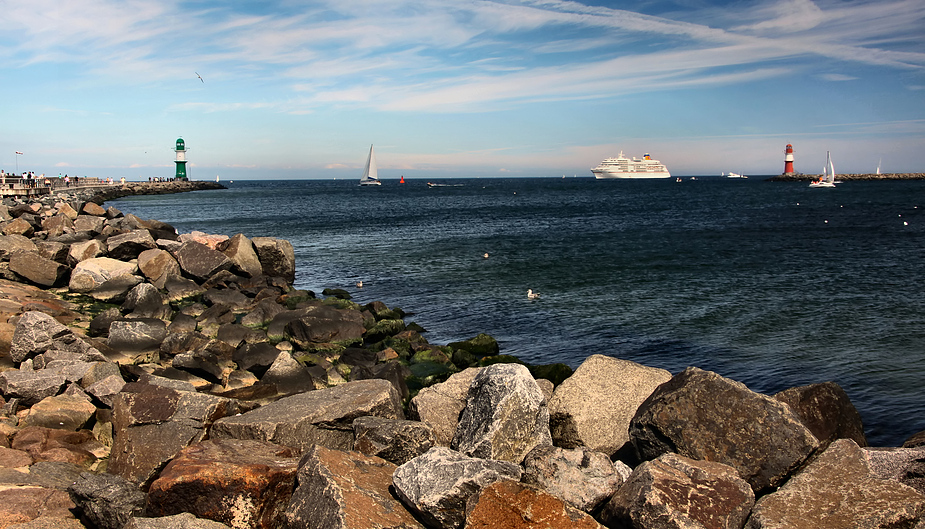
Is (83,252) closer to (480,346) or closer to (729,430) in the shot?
(480,346)

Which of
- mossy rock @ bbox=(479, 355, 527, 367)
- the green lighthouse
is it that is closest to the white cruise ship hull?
the green lighthouse

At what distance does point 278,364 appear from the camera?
38.0 feet

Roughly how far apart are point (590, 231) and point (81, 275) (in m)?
34.9

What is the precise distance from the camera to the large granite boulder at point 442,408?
7668 mm

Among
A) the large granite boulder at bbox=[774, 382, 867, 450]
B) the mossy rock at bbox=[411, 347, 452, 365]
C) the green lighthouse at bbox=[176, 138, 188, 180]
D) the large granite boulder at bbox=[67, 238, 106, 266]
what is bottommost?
the mossy rock at bbox=[411, 347, 452, 365]

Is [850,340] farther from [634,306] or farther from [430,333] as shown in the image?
[430,333]

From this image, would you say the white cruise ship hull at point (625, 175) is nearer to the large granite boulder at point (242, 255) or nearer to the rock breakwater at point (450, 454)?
the large granite boulder at point (242, 255)

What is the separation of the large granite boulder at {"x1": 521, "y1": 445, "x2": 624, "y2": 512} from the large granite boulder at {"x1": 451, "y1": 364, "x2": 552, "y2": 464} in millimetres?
548

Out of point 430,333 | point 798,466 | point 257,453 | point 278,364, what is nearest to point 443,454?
point 257,453

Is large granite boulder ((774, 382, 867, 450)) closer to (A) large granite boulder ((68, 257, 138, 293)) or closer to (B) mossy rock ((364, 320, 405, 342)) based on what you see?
(B) mossy rock ((364, 320, 405, 342))

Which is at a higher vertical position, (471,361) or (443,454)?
(443,454)

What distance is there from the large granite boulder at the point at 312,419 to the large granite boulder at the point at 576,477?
2.26 metres

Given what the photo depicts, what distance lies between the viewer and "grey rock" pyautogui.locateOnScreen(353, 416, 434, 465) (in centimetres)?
678

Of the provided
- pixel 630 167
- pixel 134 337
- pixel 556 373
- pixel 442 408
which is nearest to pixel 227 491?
pixel 442 408
